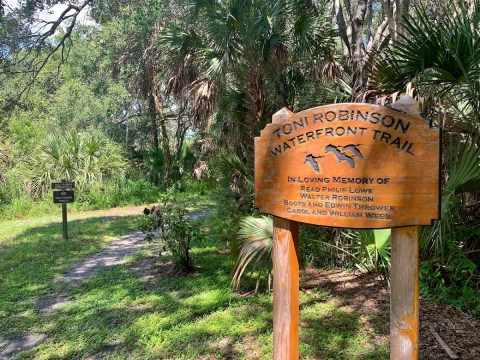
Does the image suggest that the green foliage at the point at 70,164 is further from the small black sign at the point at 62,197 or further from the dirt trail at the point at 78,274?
the small black sign at the point at 62,197

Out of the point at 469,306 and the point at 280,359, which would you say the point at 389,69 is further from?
the point at 280,359

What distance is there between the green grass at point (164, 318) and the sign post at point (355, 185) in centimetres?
132

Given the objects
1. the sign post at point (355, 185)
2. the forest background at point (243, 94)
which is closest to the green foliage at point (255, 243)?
the forest background at point (243, 94)

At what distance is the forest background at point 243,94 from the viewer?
141 inches

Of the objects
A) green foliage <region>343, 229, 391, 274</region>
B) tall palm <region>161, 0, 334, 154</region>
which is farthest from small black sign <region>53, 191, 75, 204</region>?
green foliage <region>343, 229, 391, 274</region>

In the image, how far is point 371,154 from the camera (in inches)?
A: 82.4

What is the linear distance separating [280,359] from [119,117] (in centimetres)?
1726

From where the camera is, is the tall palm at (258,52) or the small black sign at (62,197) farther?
the small black sign at (62,197)

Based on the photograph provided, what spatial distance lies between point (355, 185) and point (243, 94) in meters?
5.65

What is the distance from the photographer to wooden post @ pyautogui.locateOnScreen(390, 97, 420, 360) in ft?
6.71

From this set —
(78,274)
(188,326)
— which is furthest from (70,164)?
(188,326)

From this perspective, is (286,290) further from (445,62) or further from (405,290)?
(445,62)

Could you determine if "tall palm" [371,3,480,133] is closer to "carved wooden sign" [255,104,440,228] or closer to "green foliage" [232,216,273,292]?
"carved wooden sign" [255,104,440,228]

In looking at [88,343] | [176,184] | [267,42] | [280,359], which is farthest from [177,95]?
[280,359]
